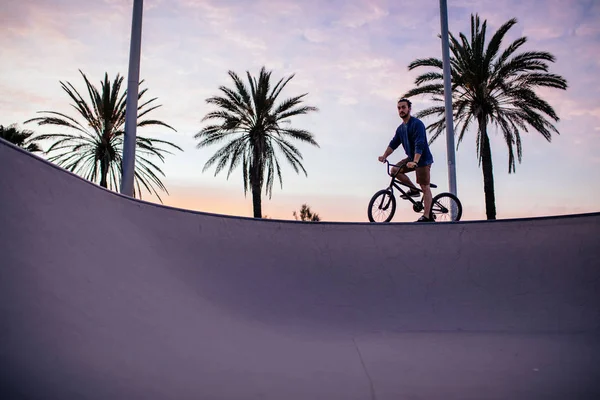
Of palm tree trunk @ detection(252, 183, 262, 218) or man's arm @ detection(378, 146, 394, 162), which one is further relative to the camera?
palm tree trunk @ detection(252, 183, 262, 218)

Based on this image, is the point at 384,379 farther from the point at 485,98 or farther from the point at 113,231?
the point at 485,98

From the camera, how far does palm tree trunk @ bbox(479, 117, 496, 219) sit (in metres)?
16.9

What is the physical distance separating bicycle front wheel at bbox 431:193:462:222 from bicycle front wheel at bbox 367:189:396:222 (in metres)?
0.68

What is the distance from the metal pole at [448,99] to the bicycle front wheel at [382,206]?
11.6 ft

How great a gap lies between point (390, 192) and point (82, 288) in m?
5.09

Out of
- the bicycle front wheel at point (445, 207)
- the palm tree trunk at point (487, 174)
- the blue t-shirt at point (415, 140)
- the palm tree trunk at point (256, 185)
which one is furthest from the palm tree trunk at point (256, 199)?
the blue t-shirt at point (415, 140)

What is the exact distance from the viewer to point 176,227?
4957mm

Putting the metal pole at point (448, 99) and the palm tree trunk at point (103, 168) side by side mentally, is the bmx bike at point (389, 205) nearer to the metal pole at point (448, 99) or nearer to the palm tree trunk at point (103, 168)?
A: the metal pole at point (448, 99)

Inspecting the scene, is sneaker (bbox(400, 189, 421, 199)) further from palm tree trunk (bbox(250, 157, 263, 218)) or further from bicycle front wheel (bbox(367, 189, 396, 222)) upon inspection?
palm tree trunk (bbox(250, 157, 263, 218))

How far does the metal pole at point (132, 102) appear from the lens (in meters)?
7.04

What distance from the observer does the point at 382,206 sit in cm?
698

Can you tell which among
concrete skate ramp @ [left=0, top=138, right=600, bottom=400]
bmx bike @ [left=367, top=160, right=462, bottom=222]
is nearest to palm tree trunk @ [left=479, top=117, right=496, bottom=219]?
bmx bike @ [left=367, top=160, right=462, bottom=222]

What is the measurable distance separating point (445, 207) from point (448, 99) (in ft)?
13.8

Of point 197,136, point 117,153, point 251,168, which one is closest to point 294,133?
point 251,168
